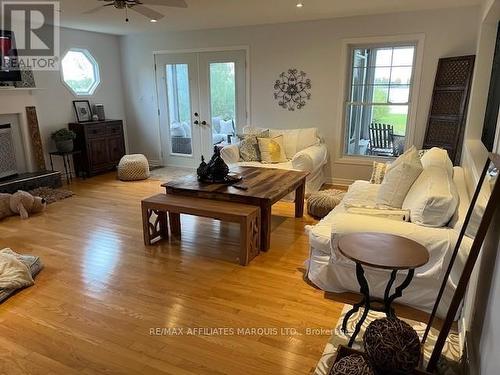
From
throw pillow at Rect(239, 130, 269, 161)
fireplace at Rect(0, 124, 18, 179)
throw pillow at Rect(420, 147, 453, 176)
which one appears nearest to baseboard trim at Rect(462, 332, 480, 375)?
throw pillow at Rect(420, 147, 453, 176)

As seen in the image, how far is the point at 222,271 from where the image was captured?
2.91 meters

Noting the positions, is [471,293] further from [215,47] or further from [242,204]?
[215,47]

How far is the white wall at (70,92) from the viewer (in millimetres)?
5566

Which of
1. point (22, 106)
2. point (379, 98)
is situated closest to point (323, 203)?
point (379, 98)

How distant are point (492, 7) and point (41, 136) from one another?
5.92 m

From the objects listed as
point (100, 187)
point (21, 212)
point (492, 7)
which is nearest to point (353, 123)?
point (492, 7)

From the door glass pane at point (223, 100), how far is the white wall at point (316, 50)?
376 mm

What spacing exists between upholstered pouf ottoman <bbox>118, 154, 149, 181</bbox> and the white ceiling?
2.06 meters

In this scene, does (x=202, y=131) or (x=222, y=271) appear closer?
(x=222, y=271)

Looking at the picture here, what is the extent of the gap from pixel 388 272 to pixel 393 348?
87 centimetres

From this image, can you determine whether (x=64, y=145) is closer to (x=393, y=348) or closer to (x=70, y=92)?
(x=70, y=92)

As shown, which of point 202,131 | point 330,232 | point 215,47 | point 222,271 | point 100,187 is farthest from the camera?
point 202,131

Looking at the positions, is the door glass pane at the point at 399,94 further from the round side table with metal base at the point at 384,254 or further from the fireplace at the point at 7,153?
the fireplace at the point at 7,153

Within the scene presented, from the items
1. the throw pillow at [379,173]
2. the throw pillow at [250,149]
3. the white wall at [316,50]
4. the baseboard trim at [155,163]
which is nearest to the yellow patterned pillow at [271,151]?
the throw pillow at [250,149]
